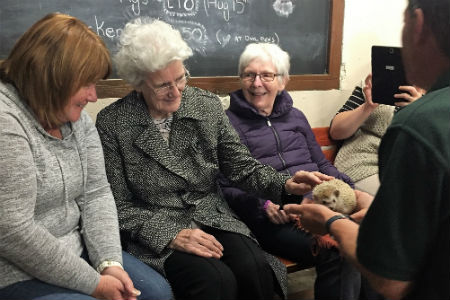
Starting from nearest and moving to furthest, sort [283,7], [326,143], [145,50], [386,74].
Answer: [145,50], [386,74], [283,7], [326,143]

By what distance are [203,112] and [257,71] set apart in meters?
0.45

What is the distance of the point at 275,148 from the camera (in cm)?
→ 202

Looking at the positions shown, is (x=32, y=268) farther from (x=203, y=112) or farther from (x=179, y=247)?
(x=203, y=112)

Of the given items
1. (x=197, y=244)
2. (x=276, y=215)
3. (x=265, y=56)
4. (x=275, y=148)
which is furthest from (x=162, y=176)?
(x=265, y=56)

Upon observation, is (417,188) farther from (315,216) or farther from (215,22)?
(215,22)

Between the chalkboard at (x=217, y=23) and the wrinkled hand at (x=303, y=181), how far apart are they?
0.82m

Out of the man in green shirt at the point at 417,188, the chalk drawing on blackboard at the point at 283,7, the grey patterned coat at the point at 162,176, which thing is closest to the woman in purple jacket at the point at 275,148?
the grey patterned coat at the point at 162,176

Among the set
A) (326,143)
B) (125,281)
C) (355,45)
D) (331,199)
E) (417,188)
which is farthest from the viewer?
(355,45)

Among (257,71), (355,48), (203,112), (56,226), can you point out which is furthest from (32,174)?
(355,48)

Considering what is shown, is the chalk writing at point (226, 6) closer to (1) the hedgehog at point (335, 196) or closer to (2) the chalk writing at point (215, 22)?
(2) the chalk writing at point (215, 22)

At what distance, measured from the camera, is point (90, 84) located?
4.38ft

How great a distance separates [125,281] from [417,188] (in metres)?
0.96

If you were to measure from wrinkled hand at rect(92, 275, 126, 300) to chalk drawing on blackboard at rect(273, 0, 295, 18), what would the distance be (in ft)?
5.45

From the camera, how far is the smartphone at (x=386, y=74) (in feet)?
7.00
